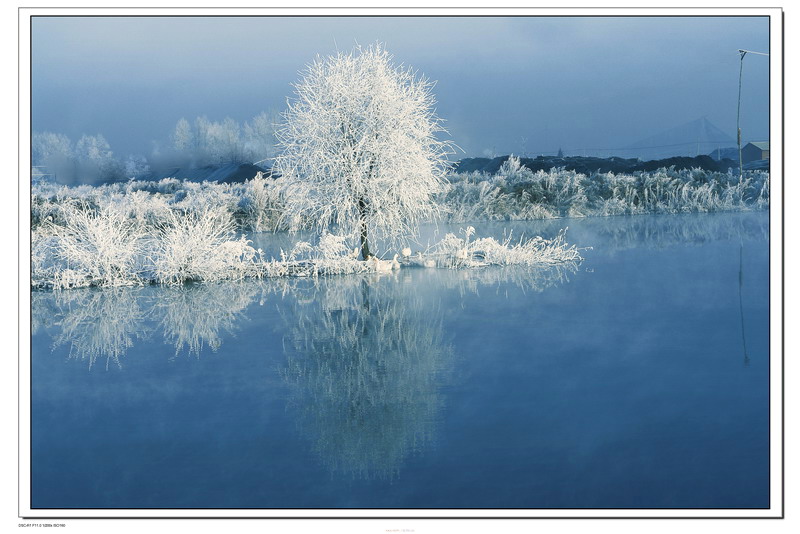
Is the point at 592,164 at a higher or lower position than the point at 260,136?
lower

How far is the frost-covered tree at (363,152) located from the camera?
31.9 feet

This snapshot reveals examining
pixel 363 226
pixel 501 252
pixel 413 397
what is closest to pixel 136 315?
pixel 363 226

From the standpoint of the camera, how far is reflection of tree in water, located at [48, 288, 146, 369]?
7.11 meters

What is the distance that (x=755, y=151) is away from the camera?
27.7 feet

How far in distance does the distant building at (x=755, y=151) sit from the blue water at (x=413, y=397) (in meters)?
0.78

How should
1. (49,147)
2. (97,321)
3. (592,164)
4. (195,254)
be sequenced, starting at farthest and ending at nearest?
(592,164)
(195,254)
(49,147)
(97,321)

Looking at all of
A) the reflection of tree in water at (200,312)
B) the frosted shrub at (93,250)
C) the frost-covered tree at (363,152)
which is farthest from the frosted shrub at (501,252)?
the frosted shrub at (93,250)

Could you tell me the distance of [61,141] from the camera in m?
8.58

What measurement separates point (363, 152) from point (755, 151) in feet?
16.6

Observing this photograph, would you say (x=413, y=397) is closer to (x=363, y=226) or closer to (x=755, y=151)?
(x=363, y=226)

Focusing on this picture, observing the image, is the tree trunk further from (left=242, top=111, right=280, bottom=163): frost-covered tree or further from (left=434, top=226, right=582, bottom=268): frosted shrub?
(left=242, top=111, right=280, bottom=163): frost-covered tree

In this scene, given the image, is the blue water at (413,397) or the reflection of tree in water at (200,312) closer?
the blue water at (413,397)

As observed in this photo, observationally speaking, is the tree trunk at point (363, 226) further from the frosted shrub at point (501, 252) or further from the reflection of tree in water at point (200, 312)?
the reflection of tree in water at point (200, 312)

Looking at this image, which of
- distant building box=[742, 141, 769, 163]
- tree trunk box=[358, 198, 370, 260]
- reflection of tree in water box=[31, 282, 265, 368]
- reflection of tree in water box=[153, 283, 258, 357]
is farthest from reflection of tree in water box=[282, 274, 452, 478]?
distant building box=[742, 141, 769, 163]
